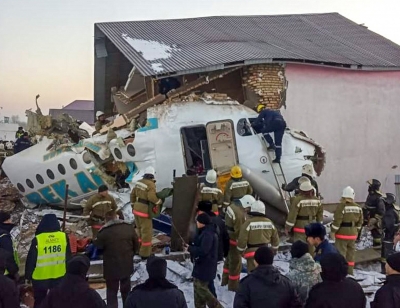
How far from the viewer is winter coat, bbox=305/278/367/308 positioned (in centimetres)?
364

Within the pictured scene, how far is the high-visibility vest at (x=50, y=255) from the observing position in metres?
5.15

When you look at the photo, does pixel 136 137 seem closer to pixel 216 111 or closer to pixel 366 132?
pixel 216 111

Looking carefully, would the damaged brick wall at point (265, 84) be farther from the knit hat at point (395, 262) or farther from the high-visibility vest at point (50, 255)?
the knit hat at point (395, 262)

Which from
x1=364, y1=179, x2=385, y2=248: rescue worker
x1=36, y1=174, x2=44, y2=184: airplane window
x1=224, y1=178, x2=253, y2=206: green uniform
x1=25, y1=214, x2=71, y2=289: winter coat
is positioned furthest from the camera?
x1=36, y1=174, x2=44, y2=184: airplane window

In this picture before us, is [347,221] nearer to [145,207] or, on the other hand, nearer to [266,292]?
[145,207]

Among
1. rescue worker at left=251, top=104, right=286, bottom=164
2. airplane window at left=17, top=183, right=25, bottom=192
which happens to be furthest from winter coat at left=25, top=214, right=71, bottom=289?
airplane window at left=17, top=183, right=25, bottom=192

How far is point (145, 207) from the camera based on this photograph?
792 centimetres

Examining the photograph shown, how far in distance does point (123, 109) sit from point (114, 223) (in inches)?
344

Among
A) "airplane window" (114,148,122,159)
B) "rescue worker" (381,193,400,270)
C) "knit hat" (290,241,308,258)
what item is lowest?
"rescue worker" (381,193,400,270)

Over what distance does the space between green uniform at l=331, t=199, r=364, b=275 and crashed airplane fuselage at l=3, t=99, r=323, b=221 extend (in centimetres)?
202

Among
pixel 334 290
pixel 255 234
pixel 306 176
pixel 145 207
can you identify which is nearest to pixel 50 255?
pixel 255 234

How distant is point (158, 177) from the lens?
964 centimetres

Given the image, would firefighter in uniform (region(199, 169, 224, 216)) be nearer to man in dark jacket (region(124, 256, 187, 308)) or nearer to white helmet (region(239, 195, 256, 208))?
white helmet (region(239, 195, 256, 208))

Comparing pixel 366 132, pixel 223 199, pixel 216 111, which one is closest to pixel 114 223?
pixel 223 199
